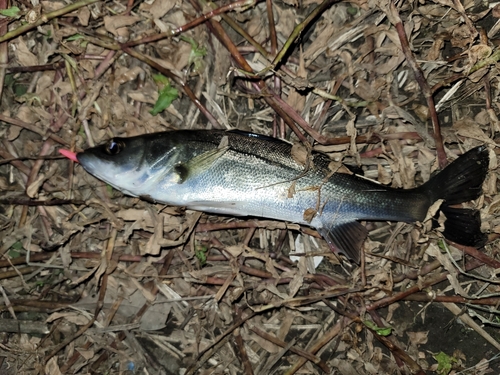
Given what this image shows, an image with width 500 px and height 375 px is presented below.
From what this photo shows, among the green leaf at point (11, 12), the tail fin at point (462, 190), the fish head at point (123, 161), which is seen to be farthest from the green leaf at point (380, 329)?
the green leaf at point (11, 12)

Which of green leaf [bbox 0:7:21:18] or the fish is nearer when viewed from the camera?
the fish

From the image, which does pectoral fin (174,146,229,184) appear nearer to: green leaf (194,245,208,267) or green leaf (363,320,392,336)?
green leaf (194,245,208,267)

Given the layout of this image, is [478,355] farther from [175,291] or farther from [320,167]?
[175,291]

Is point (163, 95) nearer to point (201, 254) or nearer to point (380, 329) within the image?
point (201, 254)

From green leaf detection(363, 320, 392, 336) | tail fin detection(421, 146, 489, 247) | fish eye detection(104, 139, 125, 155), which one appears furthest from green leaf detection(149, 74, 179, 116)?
green leaf detection(363, 320, 392, 336)

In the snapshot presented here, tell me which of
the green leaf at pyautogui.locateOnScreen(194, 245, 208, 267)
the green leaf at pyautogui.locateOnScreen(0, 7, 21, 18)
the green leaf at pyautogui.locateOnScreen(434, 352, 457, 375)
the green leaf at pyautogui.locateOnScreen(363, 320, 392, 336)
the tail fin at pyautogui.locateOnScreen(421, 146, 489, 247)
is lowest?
the green leaf at pyautogui.locateOnScreen(434, 352, 457, 375)

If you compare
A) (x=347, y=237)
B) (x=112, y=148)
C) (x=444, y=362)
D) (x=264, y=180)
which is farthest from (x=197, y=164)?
(x=444, y=362)

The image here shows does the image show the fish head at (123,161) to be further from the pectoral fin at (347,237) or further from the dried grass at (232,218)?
the pectoral fin at (347,237)

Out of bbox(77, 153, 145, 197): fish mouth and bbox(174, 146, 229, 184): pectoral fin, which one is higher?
bbox(77, 153, 145, 197): fish mouth
